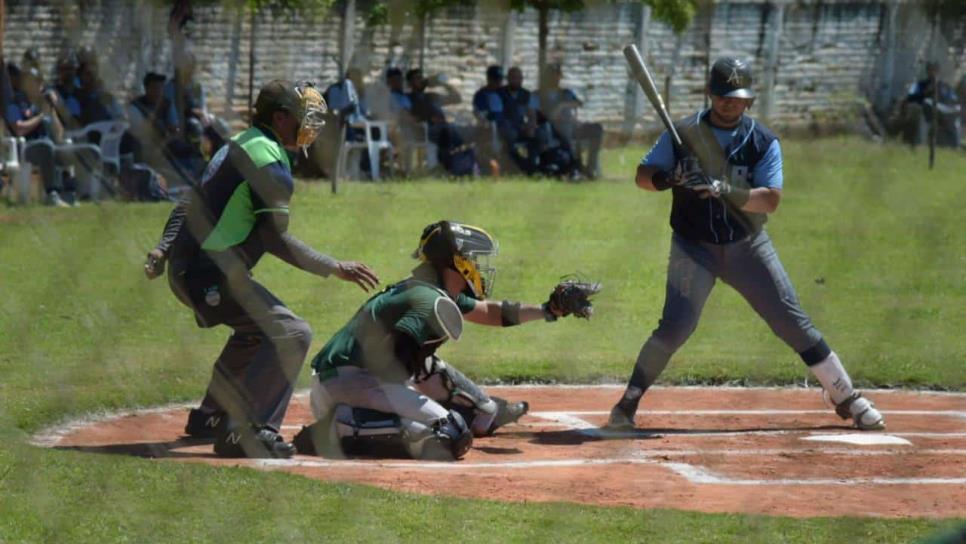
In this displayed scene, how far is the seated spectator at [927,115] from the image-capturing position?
23.0 metres

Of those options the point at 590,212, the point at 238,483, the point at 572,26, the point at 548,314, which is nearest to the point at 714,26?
the point at 572,26

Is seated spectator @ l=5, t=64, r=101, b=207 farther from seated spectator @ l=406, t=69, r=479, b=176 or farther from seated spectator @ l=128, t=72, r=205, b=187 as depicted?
seated spectator @ l=406, t=69, r=479, b=176

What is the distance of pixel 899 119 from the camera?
73.5 ft

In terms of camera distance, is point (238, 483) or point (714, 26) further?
point (714, 26)

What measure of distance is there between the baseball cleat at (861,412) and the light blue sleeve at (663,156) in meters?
1.54

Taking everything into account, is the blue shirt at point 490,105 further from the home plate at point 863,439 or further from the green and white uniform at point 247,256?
the green and white uniform at point 247,256

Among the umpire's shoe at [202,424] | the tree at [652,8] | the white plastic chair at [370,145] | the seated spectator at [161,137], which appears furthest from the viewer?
the tree at [652,8]

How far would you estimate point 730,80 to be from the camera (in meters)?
7.93

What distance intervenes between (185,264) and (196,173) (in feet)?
30.6

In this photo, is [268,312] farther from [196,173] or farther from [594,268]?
[196,173]

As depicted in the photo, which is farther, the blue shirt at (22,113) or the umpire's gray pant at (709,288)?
the blue shirt at (22,113)

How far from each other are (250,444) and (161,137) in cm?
1007

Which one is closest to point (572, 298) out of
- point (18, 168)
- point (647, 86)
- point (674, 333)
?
point (674, 333)

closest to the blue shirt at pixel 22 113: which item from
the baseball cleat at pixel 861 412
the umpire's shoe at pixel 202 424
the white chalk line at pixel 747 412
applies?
the white chalk line at pixel 747 412
